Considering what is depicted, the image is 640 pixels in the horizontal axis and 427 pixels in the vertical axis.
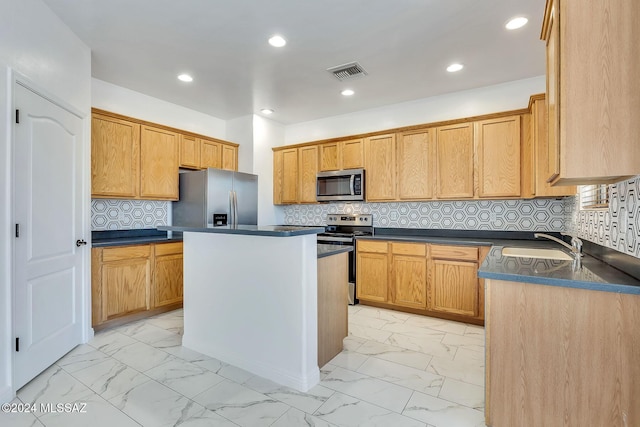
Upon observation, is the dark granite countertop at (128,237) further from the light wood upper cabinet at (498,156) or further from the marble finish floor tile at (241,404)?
the light wood upper cabinet at (498,156)

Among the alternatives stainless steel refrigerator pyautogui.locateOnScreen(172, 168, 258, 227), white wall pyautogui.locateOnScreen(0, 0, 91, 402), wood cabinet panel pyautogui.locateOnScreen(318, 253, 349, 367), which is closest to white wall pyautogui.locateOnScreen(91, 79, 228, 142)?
stainless steel refrigerator pyautogui.locateOnScreen(172, 168, 258, 227)

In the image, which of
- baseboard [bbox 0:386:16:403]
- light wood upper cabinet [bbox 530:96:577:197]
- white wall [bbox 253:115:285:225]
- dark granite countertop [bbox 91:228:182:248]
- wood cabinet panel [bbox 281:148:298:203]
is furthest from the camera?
wood cabinet panel [bbox 281:148:298:203]

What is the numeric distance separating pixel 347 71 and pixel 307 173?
183cm

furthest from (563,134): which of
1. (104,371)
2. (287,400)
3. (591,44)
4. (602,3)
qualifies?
(104,371)

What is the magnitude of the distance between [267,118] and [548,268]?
14.2 feet

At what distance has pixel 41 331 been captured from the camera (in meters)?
2.29

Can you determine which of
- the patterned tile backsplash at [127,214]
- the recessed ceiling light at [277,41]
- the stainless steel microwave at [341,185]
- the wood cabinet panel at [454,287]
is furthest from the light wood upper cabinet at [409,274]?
the patterned tile backsplash at [127,214]

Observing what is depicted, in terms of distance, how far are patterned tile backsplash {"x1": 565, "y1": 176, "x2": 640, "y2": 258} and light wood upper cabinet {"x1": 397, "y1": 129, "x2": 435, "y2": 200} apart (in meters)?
1.71

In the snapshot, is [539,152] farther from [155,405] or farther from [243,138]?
[243,138]

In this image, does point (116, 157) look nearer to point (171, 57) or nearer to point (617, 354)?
point (171, 57)

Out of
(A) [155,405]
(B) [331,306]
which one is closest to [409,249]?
(B) [331,306]

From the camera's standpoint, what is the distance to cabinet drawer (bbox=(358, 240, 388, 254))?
3842 millimetres

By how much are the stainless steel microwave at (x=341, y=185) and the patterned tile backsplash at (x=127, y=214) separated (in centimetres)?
215

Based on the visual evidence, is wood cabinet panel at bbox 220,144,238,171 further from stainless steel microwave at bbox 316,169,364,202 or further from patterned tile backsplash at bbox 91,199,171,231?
stainless steel microwave at bbox 316,169,364,202
